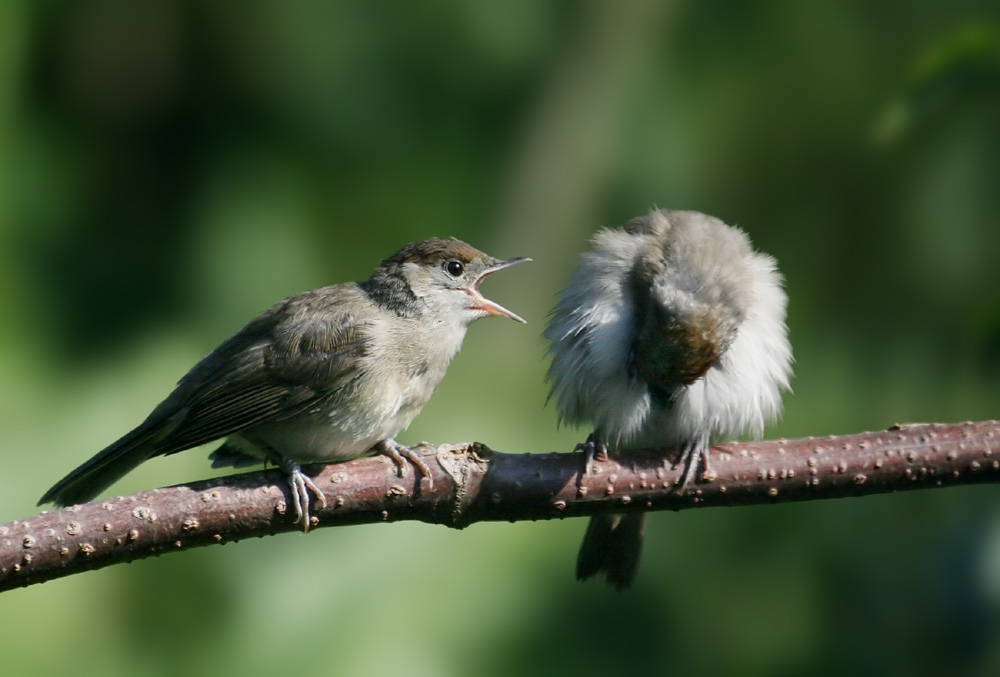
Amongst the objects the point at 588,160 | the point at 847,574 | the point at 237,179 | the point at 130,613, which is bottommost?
the point at 130,613

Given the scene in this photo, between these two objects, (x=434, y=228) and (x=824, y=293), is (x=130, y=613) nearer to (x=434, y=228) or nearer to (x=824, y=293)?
(x=434, y=228)

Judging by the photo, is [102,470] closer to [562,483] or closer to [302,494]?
[302,494]

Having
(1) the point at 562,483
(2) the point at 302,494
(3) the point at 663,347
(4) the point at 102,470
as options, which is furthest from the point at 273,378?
(3) the point at 663,347

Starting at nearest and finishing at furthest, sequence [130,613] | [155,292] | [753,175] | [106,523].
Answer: [106,523], [130,613], [155,292], [753,175]

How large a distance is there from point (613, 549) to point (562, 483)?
2.25ft

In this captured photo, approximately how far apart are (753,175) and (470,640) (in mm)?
2499

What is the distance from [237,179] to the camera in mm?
4570

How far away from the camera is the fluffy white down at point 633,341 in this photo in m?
2.69

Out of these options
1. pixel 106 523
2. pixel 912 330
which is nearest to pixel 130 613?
pixel 106 523

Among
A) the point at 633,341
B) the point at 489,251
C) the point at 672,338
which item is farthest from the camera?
the point at 489,251

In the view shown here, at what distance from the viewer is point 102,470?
259 centimetres

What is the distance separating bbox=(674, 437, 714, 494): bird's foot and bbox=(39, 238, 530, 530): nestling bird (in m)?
0.71

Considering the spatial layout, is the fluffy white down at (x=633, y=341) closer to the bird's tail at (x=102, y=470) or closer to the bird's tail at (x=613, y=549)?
the bird's tail at (x=613, y=549)

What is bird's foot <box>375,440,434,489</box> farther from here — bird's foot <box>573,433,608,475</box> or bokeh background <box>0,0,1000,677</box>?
bokeh background <box>0,0,1000,677</box>
